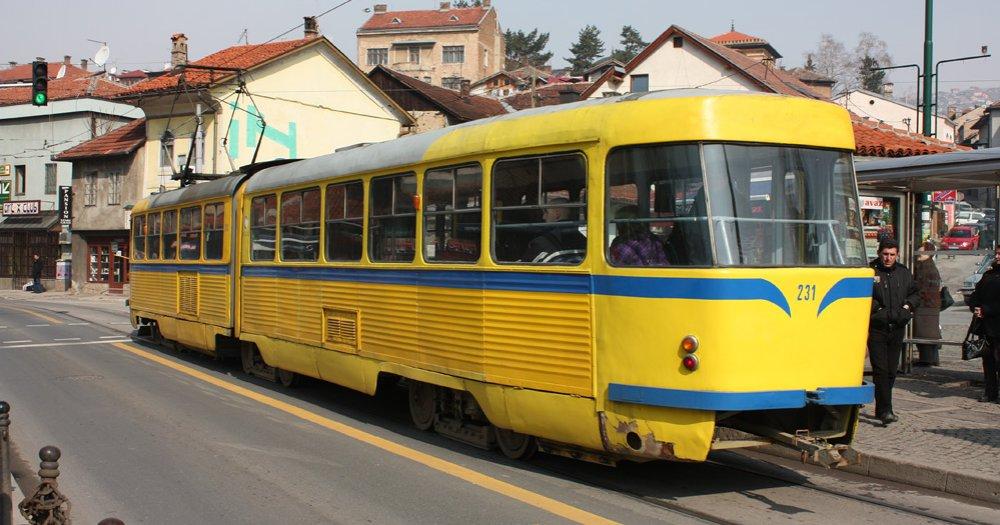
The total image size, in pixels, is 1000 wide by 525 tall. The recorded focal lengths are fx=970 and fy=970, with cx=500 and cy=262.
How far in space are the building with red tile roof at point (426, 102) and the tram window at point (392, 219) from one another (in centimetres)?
3601

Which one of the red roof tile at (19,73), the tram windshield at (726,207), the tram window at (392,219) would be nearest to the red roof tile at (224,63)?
the tram window at (392,219)

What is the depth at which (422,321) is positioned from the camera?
8.82m

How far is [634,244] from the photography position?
22.9 ft

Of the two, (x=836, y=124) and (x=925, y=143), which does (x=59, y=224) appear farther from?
(x=836, y=124)

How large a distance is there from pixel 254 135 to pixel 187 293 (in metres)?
23.9

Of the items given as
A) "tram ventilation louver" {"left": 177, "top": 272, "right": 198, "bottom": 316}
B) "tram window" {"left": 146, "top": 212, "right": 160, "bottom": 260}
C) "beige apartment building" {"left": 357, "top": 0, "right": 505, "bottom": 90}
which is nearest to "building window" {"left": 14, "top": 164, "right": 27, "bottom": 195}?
"tram window" {"left": 146, "top": 212, "right": 160, "bottom": 260}

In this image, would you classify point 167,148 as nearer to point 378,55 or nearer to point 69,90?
point 69,90

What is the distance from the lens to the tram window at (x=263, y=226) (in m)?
12.4

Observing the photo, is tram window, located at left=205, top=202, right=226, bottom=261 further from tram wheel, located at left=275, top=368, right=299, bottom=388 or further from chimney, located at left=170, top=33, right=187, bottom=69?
chimney, located at left=170, top=33, right=187, bottom=69

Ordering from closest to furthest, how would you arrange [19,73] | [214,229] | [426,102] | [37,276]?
[214,229] < [37,276] < [426,102] < [19,73]

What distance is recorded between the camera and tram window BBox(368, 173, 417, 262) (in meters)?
9.11

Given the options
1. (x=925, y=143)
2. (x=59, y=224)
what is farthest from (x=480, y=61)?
(x=925, y=143)

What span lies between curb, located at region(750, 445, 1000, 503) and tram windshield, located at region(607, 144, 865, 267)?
1774mm

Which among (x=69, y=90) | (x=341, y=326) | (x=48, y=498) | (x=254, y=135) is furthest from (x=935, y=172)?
(x=69, y=90)
